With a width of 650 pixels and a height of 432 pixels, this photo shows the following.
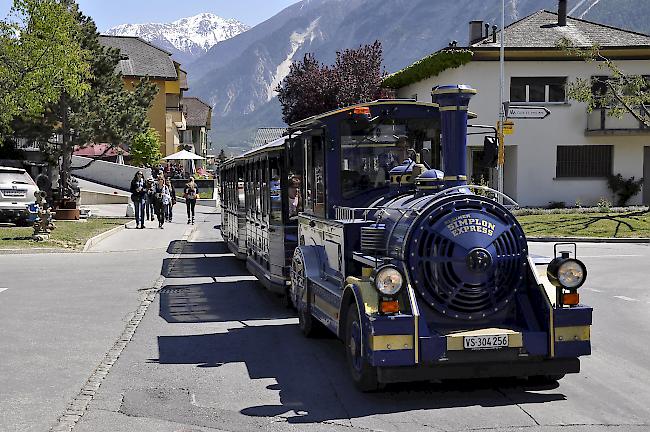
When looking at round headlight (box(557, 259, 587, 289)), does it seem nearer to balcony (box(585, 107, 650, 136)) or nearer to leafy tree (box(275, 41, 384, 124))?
balcony (box(585, 107, 650, 136))

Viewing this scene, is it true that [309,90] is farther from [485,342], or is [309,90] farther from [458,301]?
[485,342]

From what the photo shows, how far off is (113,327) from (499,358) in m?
5.52

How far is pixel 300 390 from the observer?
24.8 feet

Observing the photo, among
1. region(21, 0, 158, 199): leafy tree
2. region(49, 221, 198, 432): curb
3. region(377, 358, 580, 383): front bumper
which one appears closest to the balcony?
region(21, 0, 158, 199): leafy tree

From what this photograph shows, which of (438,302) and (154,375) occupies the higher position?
(438,302)

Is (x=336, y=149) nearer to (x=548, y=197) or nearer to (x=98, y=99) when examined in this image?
(x=98, y=99)

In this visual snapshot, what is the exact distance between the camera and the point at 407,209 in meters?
7.77

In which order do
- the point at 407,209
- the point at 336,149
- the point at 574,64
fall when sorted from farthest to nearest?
the point at 574,64, the point at 336,149, the point at 407,209

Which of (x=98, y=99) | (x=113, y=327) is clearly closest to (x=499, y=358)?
(x=113, y=327)

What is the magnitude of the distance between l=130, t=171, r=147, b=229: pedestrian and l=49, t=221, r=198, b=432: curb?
14.5 metres

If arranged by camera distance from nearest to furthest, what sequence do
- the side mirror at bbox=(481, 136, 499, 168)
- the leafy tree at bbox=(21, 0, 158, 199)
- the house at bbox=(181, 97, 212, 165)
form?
the side mirror at bbox=(481, 136, 499, 168), the leafy tree at bbox=(21, 0, 158, 199), the house at bbox=(181, 97, 212, 165)

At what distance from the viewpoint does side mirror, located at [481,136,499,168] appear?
8586mm

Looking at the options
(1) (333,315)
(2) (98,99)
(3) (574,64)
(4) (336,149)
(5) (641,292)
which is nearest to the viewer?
(1) (333,315)

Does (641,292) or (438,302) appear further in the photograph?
(641,292)
